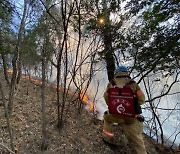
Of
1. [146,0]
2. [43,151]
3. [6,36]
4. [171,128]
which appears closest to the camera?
[43,151]

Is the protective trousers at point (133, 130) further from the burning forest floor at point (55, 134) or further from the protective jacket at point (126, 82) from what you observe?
the burning forest floor at point (55, 134)

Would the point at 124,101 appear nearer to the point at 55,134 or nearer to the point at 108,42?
the point at 55,134

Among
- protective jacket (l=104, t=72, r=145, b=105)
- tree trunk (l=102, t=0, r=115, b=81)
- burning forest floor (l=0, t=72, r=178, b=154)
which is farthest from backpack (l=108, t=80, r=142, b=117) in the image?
tree trunk (l=102, t=0, r=115, b=81)

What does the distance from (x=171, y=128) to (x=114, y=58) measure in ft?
42.7

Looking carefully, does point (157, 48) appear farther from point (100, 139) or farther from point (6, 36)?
point (6, 36)

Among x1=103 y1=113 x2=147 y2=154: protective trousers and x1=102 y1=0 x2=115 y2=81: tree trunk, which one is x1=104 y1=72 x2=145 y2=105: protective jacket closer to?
x1=103 y1=113 x2=147 y2=154: protective trousers

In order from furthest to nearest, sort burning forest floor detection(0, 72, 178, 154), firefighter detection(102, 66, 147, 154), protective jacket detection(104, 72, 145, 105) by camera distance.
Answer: burning forest floor detection(0, 72, 178, 154) < firefighter detection(102, 66, 147, 154) < protective jacket detection(104, 72, 145, 105)

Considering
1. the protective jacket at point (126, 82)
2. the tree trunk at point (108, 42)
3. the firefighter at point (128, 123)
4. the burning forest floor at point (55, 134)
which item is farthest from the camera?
the tree trunk at point (108, 42)

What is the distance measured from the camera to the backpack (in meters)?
4.62

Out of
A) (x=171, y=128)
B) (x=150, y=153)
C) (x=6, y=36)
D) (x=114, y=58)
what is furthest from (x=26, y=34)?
(x=171, y=128)

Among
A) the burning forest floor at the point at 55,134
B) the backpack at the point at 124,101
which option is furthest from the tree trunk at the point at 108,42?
the backpack at the point at 124,101

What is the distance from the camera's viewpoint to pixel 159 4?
227 inches

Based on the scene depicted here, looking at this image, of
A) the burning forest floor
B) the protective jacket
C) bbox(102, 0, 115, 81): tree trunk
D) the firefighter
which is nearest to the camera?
the protective jacket

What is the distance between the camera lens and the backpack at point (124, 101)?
462 centimetres
